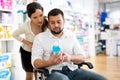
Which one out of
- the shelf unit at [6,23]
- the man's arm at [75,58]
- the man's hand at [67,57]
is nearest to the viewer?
the man's hand at [67,57]

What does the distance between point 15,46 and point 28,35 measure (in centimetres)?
113

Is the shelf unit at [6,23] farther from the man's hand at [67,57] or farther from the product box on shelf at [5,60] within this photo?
the man's hand at [67,57]

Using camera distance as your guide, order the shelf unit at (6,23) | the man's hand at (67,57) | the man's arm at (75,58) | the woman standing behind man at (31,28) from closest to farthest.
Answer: the man's hand at (67,57) → the man's arm at (75,58) → the woman standing behind man at (31,28) → the shelf unit at (6,23)

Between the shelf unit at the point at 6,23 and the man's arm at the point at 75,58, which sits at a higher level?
the shelf unit at the point at 6,23

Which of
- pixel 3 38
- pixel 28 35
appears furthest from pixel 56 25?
pixel 3 38

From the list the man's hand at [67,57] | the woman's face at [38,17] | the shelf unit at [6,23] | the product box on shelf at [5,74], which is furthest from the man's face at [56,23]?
the product box on shelf at [5,74]

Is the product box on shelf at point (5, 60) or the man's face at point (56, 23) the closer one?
the man's face at point (56, 23)

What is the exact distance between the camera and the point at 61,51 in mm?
2000

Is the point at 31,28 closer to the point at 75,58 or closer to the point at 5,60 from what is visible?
the point at 75,58

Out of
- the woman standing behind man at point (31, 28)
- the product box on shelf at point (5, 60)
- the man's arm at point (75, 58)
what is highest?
the woman standing behind man at point (31, 28)

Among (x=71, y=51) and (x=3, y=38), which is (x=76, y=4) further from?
(x=71, y=51)

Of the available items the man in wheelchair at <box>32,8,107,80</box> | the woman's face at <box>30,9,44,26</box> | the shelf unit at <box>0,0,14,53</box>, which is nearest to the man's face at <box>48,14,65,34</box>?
the man in wheelchair at <box>32,8,107,80</box>

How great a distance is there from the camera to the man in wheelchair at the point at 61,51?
197 centimetres

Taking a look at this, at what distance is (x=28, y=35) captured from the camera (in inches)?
94.0
